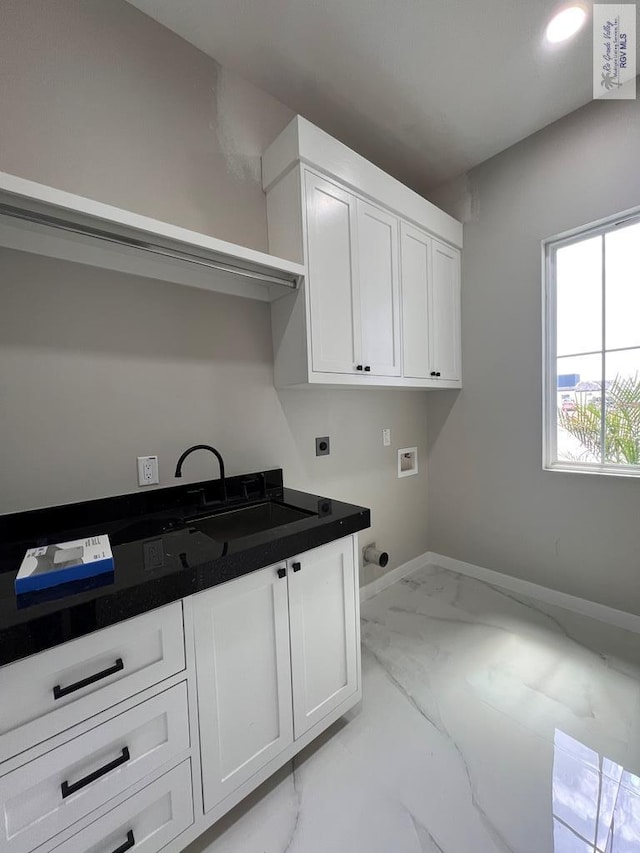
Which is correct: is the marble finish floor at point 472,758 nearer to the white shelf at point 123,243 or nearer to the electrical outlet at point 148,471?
the electrical outlet at point 148,471

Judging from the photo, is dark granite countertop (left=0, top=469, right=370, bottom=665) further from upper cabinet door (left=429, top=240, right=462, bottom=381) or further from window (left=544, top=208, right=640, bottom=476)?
window (left=544, top=208, right=640, bottom=476)

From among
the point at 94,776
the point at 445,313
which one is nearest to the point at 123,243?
the point at 94,776

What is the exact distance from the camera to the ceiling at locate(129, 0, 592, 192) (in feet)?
4.77

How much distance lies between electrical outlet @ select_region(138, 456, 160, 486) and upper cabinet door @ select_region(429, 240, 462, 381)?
171 centimetres

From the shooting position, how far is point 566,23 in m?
1.52

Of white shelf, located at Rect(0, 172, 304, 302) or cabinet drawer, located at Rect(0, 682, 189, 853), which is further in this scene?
white shelf, located at Rect(0, 172, 304, 302)

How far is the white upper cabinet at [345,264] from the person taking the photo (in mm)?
1594

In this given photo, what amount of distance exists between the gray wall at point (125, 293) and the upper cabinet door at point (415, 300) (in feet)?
2.38

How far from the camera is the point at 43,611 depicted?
0.72m

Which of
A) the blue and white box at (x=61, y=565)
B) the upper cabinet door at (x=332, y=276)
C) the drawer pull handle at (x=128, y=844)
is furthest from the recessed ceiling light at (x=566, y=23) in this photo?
the drawer pull handle at (x=128, y=844)

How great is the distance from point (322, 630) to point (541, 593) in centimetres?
172

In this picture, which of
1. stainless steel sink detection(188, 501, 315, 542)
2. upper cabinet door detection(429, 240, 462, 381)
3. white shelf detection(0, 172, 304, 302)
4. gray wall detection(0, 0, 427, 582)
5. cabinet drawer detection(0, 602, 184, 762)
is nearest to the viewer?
cabinet drawer detection(0, 602, 184, 762)

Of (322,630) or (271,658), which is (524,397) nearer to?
(322,630)

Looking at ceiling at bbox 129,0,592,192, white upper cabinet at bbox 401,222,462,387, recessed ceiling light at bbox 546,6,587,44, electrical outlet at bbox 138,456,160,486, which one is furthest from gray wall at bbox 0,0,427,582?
recessed ceiling light at bbox 546,6,587,44
